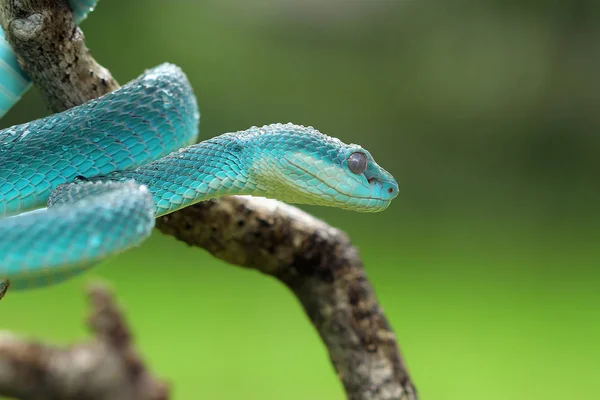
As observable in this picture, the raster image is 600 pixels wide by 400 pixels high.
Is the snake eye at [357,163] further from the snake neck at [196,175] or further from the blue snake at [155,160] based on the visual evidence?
the snake neck at [196,175]

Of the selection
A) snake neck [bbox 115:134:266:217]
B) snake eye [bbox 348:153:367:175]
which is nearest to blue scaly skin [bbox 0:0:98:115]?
snake neck [bbox 115:134:266:217]

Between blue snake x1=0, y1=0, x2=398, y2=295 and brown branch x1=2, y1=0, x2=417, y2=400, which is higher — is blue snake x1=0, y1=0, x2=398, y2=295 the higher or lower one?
the higher one

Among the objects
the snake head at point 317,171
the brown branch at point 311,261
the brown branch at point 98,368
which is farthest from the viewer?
the brown branch at point 311,261

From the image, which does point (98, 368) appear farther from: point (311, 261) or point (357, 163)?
point (311, 261)

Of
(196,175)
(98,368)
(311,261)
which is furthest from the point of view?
(311,261)

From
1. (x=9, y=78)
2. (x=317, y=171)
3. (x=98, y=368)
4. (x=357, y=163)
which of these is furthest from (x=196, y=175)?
(x=98, y=368)

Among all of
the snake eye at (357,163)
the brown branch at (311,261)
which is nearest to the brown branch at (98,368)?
the snake eye at (357,163)

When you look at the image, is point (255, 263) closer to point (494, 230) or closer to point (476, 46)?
point (494, 230)

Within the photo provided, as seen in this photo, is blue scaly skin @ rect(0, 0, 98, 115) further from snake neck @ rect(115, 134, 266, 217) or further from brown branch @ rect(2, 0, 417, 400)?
snake neck @ rect(115, 134, 266, 217)
